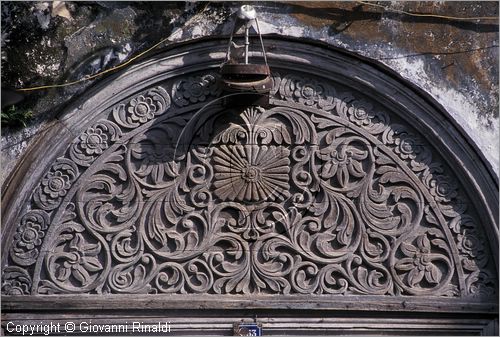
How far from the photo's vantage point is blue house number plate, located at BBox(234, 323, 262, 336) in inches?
252

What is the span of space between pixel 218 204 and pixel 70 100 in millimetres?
1008

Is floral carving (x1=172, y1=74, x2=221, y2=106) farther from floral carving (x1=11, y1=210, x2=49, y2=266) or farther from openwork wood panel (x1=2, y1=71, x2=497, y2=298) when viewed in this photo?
floral carving (x1=11, y1=210, x2=49, y2=266)

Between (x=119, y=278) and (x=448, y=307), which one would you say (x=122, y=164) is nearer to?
(x=119, y=278)

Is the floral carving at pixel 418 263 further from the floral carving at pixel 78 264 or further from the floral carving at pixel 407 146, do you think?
the floral carving at pixel 78 264

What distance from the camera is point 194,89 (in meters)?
6.53

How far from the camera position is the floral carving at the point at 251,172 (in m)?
6.46

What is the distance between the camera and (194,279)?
252 inches

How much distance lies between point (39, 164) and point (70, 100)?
15.6 inches

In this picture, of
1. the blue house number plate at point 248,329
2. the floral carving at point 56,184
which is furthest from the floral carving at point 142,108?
the blue house number plate at point 248,329

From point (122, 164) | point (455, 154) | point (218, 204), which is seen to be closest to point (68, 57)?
point (122, 164)

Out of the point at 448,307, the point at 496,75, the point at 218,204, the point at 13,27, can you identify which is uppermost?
the point at 13,27

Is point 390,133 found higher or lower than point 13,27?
lower

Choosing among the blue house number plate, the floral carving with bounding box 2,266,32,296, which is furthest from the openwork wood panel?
the blue house number plate

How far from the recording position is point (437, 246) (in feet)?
21.4
